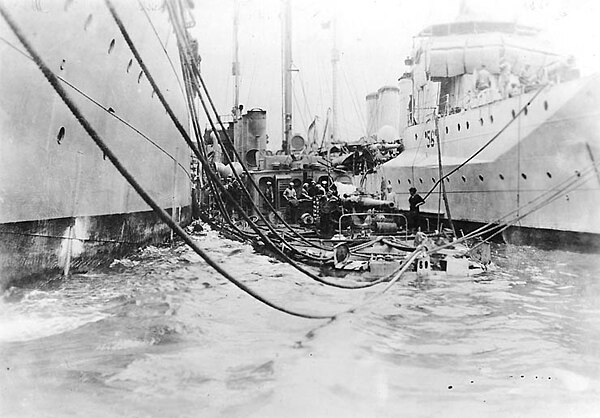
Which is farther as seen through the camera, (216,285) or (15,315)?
(216,285)

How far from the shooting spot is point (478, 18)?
17828 mm

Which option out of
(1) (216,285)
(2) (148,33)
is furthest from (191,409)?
(2) (148,33)

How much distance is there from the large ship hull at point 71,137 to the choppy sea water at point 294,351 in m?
0.53

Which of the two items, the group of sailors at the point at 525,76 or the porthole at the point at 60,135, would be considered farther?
Result: the group of sailors at the point at 525,76

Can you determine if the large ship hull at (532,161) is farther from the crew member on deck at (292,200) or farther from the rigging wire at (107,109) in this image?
the rigging wire at (107,109)

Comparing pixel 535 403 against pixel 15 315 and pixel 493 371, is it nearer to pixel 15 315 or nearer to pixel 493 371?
pixel 493 371

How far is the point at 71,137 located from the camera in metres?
6.04

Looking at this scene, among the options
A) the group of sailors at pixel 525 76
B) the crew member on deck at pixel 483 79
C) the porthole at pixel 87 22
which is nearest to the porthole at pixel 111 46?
the porthole at pixel 87 22

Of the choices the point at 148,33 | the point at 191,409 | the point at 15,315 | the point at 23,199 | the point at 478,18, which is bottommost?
the point at 191,409

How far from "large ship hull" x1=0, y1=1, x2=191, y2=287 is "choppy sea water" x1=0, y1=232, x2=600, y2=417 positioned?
0.53 meters

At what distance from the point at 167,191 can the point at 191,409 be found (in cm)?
820

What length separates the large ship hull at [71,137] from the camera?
490 cm

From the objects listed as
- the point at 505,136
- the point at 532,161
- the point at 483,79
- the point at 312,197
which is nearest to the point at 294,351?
the point at 532,161

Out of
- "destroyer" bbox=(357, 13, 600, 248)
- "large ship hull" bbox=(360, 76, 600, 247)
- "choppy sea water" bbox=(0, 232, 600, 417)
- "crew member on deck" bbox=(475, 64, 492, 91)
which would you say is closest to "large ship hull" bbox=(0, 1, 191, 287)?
"choppy sea water" bbox=(0, 232, 600, 417)
